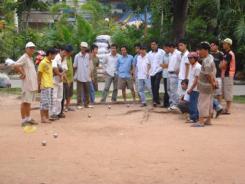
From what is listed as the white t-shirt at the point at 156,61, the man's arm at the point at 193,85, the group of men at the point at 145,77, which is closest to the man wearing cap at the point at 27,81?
the group of men at the point at 145,77

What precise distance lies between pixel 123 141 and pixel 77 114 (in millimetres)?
3869

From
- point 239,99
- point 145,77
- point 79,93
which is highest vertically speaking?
point 145,77

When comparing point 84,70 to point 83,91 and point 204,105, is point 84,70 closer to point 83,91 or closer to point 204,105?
point 83,91

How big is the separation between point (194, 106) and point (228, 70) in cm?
188

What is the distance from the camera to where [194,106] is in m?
11.1

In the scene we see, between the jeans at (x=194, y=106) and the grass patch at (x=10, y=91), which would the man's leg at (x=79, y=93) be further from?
the jeans at (x=194, y=106)

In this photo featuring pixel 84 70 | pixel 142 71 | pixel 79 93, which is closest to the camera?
pixel 84 70

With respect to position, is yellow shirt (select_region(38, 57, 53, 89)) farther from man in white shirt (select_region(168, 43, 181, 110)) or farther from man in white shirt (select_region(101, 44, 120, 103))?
man in white shirt (select_region(101, 44, 120, 103))

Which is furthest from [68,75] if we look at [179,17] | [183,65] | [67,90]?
[179,17]

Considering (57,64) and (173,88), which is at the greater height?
(57,64)

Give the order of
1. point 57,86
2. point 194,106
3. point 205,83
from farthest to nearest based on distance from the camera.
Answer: point 57,86 < point 194,106 < point 205,83

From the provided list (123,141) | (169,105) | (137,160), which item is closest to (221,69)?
(169,105)

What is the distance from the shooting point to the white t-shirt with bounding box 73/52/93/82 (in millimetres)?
13781

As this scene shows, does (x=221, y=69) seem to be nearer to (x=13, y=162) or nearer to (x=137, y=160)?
(x=137, y=160)
